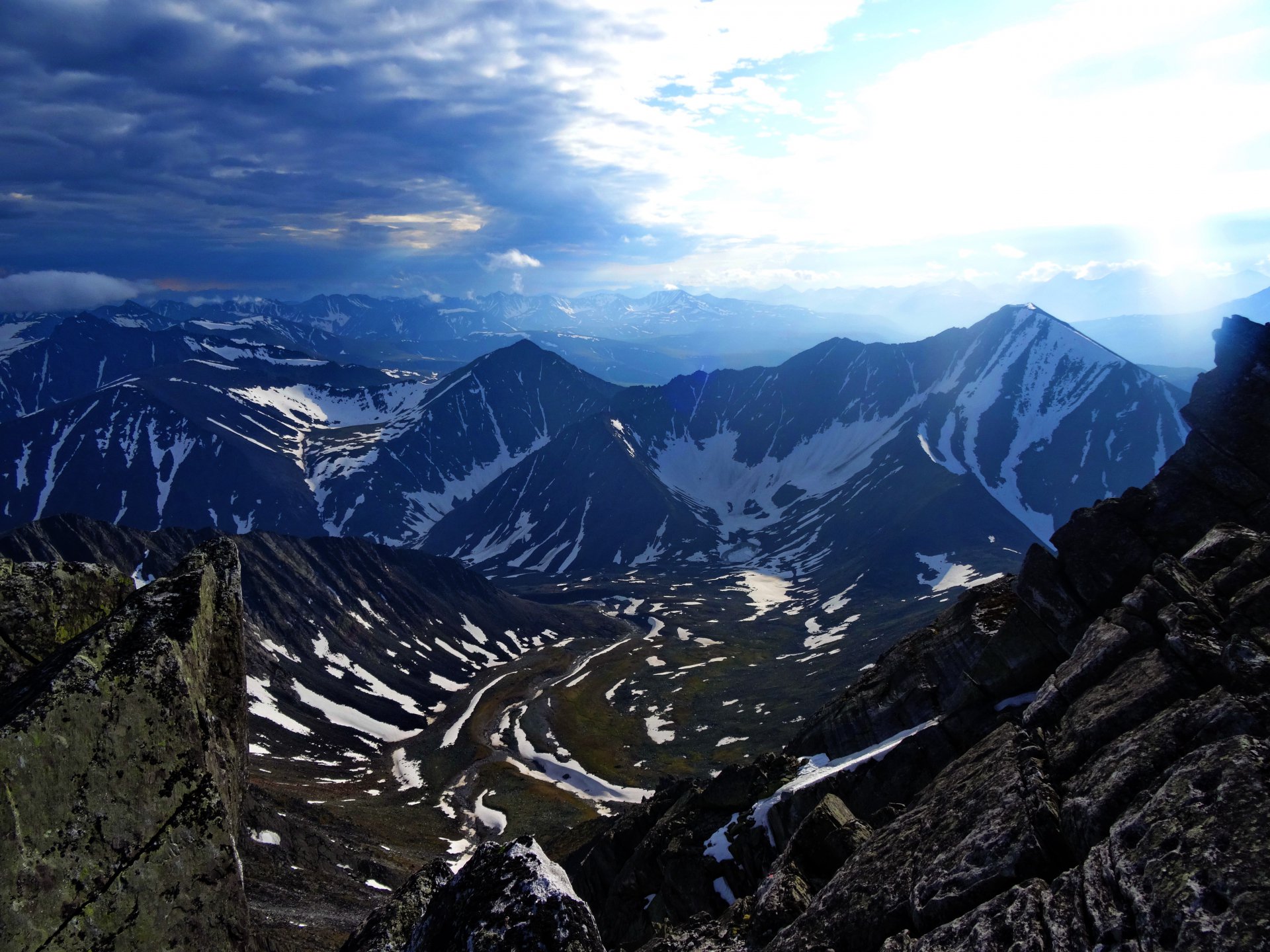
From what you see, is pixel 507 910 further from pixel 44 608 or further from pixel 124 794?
pixel 44 608

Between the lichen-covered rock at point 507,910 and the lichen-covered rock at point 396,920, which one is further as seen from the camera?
the lichen-covered rock at point 396,920

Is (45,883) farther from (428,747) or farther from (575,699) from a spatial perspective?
(575,699)

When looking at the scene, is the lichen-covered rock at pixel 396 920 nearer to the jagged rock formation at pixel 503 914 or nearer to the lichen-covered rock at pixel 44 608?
the jagged rock formation at pixel 503 914

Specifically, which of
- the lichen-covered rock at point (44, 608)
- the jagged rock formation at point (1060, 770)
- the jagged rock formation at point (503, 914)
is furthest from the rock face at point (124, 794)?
the jagged rock formation at point (1060, 770)

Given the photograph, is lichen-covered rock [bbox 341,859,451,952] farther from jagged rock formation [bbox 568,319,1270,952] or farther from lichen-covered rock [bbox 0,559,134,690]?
jagged rock formation [bbox 568,319,1270,952]

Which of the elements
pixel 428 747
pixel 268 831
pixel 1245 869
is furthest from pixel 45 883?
pixel 428 747

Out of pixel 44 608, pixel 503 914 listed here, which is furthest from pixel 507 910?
pixel 44 608
